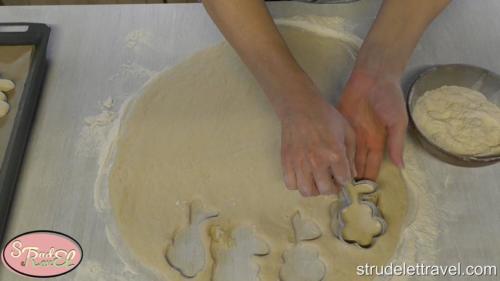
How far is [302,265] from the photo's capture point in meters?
0.80

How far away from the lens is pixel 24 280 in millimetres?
800

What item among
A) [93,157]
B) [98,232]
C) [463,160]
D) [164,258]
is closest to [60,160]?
[93,157]

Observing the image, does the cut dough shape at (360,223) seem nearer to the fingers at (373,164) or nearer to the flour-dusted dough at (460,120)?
the fingers at (373,164)

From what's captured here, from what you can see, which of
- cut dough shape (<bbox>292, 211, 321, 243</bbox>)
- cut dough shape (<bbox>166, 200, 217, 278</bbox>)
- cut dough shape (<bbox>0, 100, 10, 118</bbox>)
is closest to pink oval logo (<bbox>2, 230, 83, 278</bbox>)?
cut dough shape (<bbox>166, 200, 217, 278</bbox>)

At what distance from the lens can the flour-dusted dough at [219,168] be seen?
815mm

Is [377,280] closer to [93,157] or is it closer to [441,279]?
[441,279]

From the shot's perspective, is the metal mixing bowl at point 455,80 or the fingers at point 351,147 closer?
the fingers at point 351,147

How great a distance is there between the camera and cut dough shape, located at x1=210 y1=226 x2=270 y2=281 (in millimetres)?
796

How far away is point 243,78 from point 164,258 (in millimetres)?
414

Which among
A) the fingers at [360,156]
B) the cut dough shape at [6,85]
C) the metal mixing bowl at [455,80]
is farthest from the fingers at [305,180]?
the cut dough shape at [6,85]

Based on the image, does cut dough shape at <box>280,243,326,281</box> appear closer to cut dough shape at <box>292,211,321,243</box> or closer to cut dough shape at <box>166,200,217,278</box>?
cut dough shape at <box>292,211,321,243</box>

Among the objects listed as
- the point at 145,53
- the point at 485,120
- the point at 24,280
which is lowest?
the point at 24,280

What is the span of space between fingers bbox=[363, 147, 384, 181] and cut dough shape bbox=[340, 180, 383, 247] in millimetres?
49

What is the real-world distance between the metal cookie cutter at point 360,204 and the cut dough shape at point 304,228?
0.13 ft
